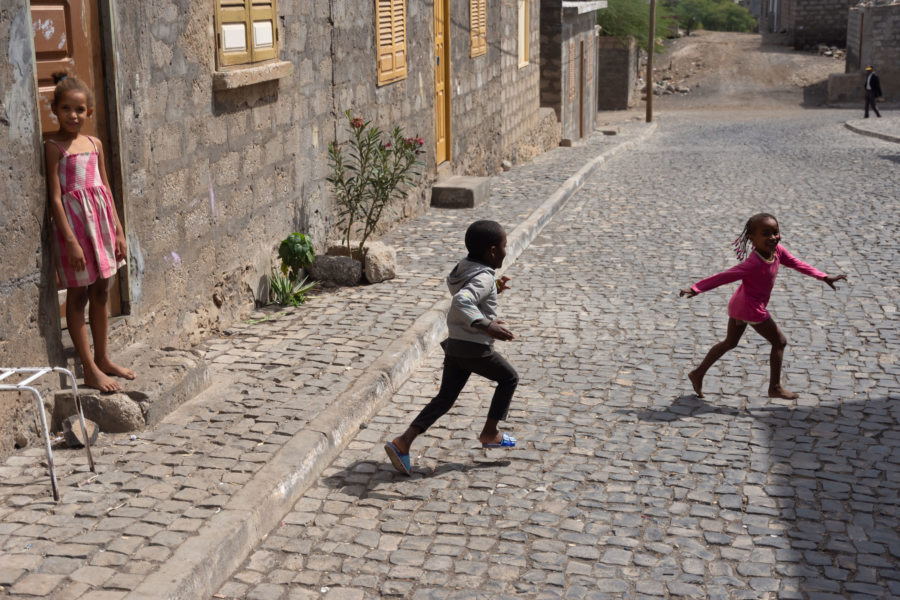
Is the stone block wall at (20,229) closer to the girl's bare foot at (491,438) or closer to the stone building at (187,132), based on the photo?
the stone building at (187,132)

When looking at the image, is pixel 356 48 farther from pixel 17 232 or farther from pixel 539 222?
pixel 17 232

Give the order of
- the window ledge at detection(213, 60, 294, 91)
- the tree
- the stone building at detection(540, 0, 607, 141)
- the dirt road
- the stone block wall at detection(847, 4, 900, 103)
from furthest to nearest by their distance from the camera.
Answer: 1. the dirt road
2. the tree
3. the stone block wall at detection(847, 4, 900, 103)
4. the stone building at detection(540, 0, 607, 141)
5. the window ledge at detection(213, 60, 294, 91)

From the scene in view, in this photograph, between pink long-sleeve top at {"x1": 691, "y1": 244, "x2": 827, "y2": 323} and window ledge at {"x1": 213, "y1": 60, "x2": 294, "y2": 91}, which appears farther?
window ledge at {"x1": 213, "y1": 60, "x2": 294, "y2": 91}

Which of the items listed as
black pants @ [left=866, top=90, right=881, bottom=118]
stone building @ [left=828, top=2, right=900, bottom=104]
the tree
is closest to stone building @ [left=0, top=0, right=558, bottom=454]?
black pants @ [left=866, top=90, right=881, bottom=118]

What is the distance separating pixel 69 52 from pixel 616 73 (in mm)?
33552

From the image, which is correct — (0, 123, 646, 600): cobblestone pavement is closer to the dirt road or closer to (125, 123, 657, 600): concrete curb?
(125, 123, 657, 600): concrete curb

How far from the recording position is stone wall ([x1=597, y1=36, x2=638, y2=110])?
1435 inches

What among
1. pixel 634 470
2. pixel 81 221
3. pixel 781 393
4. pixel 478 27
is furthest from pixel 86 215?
pixel 478 27

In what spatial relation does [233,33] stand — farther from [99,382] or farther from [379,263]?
[99,382]

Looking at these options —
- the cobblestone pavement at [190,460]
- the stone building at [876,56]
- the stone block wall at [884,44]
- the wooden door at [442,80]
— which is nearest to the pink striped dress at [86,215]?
the cobblestone pavement at [190,460]

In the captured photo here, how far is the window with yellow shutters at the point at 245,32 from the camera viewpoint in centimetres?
701

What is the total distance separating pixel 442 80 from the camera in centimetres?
1361

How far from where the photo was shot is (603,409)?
6.00 metres

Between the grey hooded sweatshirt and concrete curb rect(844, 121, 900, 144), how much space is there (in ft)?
65.6
